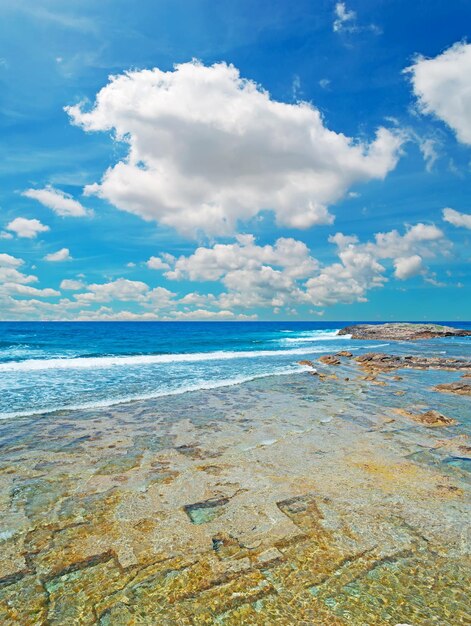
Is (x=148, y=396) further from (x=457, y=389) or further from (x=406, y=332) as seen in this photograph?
(x=406, y=332)

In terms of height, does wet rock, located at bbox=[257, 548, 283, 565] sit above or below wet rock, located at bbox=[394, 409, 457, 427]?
above

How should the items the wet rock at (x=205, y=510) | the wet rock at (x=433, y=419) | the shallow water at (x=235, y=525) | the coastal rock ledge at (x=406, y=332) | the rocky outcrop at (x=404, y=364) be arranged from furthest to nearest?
the coastal rock ledge at (x=406, y=332) < the rocky outcrop at (x=404, y=364) < the wet rock at (x=433, y=419) < the wet rock at (x=205, y=510) < the shallow water at (x=235, y=525)

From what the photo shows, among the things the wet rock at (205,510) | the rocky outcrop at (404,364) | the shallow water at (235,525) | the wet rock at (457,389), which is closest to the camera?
the shallow water at (235,525)

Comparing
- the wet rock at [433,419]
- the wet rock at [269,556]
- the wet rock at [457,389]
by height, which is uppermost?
the wet rock at [269,556]

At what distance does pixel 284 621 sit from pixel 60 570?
10.5 feet

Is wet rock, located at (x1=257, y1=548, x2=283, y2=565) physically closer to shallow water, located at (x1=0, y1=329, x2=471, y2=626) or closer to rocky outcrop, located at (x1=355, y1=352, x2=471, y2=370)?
shallow water, located at (x1=0, y1=329, x2=471, y2=626)

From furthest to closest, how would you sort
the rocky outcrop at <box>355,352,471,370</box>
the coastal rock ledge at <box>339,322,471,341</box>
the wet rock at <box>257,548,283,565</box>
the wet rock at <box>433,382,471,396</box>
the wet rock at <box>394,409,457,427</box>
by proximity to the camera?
the coastal rock ledge at <box>339,322,471,341</box>
the rocky outcrop at <box>355,352,471,370</box>
the wet rock at <box>433,382,471,396</box>
the wet rock at <box>394,409,457,427</box>
the wet rock at <box>257,548,283,565</box>

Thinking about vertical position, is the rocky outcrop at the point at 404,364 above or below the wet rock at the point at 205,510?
below

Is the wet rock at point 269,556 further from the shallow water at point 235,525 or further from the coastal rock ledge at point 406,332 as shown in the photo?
the coastal rock ledge at point 406,332

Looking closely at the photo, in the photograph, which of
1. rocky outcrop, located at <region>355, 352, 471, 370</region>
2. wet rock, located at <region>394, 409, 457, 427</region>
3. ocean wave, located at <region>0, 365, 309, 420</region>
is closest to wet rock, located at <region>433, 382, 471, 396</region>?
wet rock, located at <region>394, 409, 457, 427</region>

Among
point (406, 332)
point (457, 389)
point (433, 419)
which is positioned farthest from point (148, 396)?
point (406, 332)

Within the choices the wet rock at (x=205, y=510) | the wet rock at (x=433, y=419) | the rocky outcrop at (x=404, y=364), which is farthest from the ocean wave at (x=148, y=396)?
the wet rock at (x=433, y=419)

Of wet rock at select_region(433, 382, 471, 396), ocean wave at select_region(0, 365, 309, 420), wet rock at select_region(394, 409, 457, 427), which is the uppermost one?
wet rock at select_region(394, 409, 457, 427)

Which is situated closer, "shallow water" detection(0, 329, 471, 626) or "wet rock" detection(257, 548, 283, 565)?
"shallow water" detection(0, 329, 471, 626)
